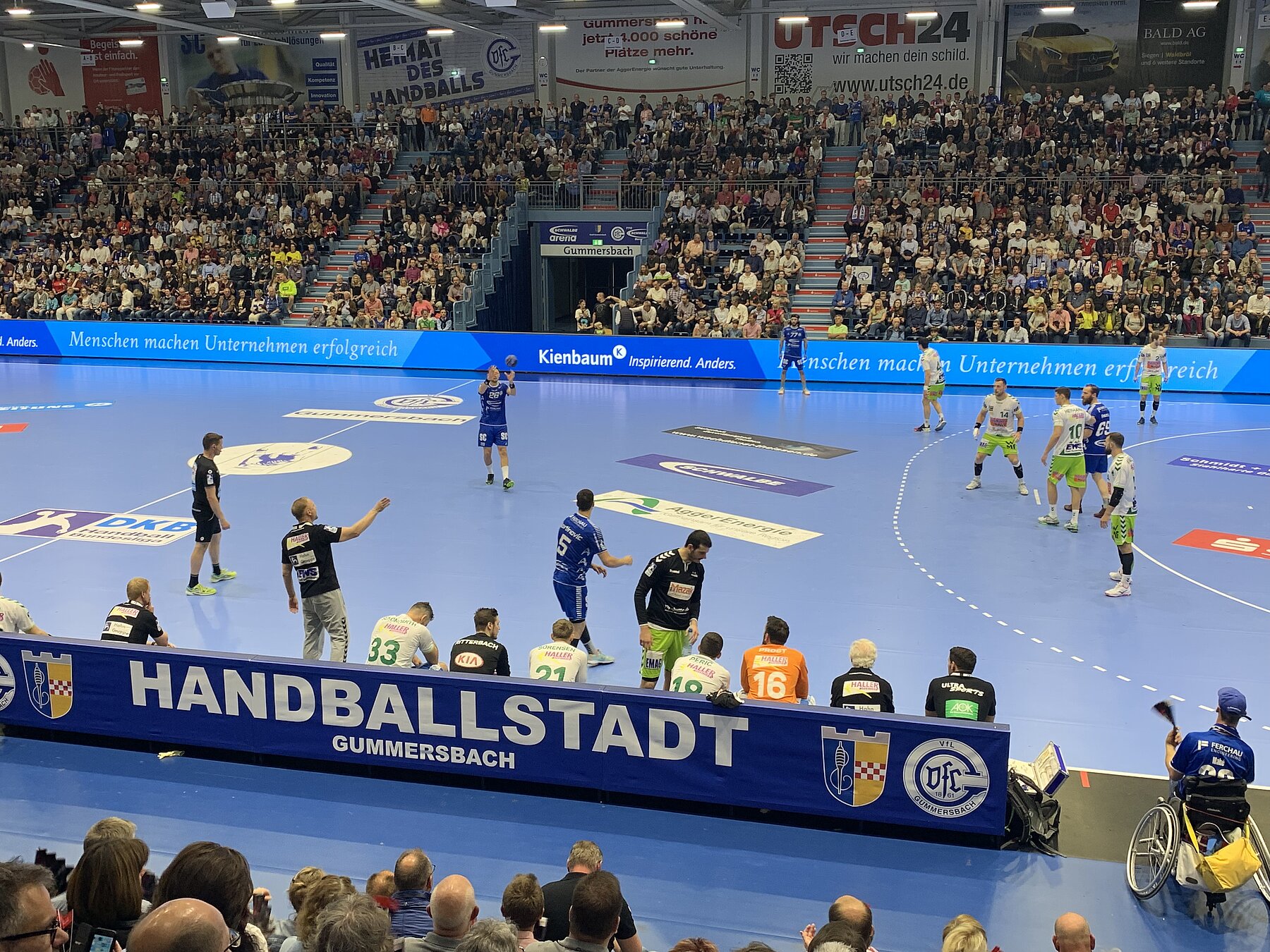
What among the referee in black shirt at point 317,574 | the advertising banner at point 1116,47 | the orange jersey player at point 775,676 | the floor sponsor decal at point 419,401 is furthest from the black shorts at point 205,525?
the advertising banner at point 1116,47

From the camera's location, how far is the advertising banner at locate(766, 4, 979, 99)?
34.2 metres

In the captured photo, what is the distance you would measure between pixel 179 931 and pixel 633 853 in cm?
446

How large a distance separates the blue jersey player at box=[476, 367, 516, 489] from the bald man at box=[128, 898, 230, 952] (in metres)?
12.8

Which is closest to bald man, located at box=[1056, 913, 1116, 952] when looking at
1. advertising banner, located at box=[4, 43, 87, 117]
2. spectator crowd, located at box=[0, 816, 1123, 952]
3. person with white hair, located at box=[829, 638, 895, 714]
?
spectator crowd, located at box=[0, 816, 1123, 952]

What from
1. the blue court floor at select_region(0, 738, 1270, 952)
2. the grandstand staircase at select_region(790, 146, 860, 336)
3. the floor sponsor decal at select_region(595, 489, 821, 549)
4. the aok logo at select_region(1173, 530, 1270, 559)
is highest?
the grandstand staircase at select_region(790, 146, 860, 336)

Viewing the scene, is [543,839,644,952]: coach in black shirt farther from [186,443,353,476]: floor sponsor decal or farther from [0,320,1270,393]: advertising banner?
[0,320,1270,393]: advertising banner

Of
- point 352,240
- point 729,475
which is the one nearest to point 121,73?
point 352,240

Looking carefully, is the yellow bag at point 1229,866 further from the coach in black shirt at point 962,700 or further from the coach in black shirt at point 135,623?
the coach in black shirt at point 135,623

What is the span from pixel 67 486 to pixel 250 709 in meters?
9.74

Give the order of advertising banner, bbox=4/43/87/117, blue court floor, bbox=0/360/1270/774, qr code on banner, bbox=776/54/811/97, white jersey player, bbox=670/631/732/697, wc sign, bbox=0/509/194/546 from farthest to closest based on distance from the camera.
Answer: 1. advertising banner, bbox=4/43/87/117
2. qr code on banner, bbox=776/54/811/97
3. wc sign, bbox=0/509/194/546
4. blue court floor, bbox=0/360/1270/774
5. white jersey player, bbox=670/631/732/697

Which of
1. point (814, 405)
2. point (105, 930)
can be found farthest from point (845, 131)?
point (105, 930)

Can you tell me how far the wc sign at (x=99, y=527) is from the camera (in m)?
13.8

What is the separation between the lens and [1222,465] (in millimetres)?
17312

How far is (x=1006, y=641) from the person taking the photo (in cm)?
1053
